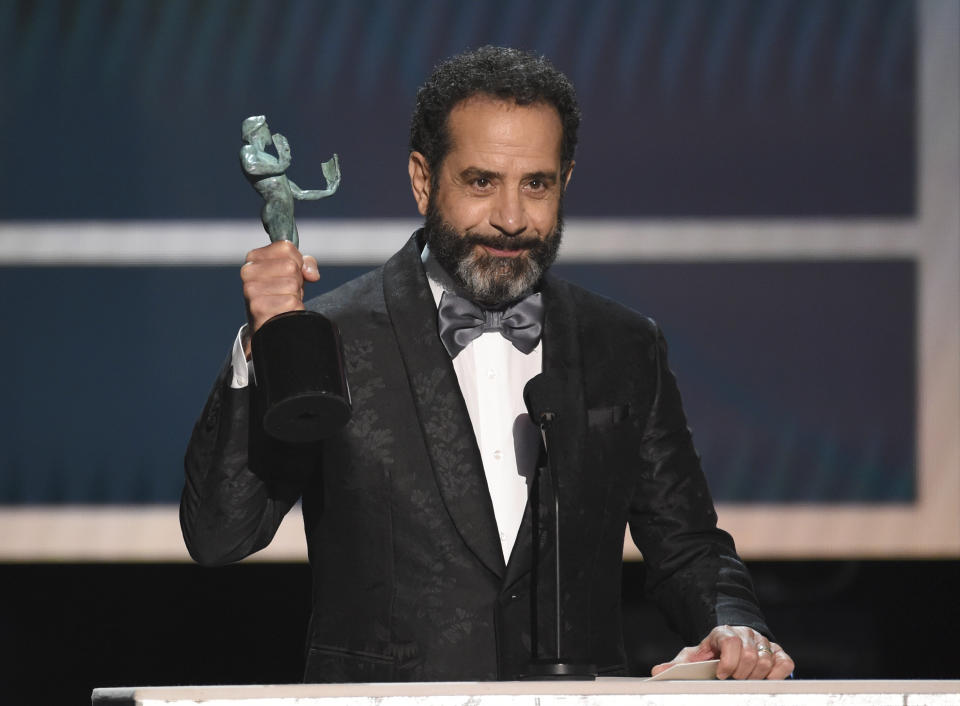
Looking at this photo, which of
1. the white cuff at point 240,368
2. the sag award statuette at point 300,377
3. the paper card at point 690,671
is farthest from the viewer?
the white cuff at point 240,368

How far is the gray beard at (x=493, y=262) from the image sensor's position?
1833mm

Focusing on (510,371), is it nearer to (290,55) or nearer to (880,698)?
(880,698)

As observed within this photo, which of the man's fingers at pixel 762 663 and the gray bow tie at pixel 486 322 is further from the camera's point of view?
the gray bow tie at pixel 486 322

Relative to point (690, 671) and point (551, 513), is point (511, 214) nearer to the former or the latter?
point (551, 513)

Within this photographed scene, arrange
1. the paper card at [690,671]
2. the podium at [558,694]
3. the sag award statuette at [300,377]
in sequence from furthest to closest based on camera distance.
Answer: the sag award statuette at [300,377]
the paper card at [690,671]
the podium at [558,694]

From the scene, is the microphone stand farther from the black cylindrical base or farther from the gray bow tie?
the gray bow tie

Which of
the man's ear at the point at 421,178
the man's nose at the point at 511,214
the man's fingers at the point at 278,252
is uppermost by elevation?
the man's ear at the point at 421,178

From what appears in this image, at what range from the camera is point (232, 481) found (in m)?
1.67

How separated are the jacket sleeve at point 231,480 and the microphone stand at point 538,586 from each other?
0.33 metres

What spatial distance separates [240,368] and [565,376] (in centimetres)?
46

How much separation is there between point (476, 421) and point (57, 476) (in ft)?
4.75

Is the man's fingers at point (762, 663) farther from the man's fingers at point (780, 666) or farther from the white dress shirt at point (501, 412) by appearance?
the white dress shirt at point (501, 412)

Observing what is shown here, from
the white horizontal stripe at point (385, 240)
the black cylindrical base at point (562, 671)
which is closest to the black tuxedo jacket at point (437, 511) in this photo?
the black cylindrical base at point (562, 671)

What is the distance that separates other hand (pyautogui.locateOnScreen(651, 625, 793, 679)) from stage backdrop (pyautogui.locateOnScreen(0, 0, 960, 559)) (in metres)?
1.42
